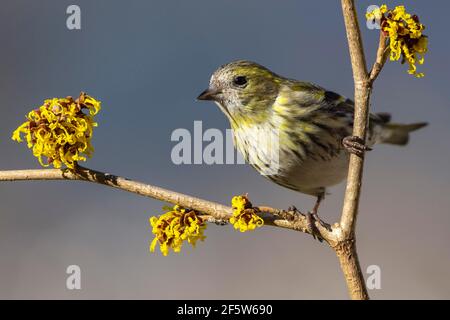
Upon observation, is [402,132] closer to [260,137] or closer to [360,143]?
[260,137]

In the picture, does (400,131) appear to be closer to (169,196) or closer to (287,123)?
(287,123)

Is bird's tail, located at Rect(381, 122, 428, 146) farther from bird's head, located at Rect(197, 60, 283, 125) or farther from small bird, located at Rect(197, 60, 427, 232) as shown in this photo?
bird's head, located at Rect(197, 60, 283, 125)

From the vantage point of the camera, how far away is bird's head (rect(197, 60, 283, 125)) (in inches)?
145

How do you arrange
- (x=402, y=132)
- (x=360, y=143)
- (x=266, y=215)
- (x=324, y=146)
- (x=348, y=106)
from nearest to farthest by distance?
(x=360, y=143)
(x=266, y=215)
(x=324, y=146)
(x=348, y=106)
(x=402, y=132)

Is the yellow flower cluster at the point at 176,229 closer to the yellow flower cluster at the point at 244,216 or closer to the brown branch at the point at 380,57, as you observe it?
the yellow flower cluster at the point at 244,216

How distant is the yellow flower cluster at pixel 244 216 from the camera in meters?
1.92

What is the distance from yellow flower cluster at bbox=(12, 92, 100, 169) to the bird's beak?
1.53m

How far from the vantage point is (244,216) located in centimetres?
194

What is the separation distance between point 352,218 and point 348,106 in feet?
6.59

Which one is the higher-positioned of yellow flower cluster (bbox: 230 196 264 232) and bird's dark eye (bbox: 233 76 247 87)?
bird's dark eye (bbox: 233 76 247 87)

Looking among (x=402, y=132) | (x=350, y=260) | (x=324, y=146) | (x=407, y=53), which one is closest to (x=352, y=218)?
(x=350, y=260)

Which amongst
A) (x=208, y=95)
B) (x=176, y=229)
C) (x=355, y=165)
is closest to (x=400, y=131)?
(x=208, y=95)

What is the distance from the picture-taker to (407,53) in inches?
68.9

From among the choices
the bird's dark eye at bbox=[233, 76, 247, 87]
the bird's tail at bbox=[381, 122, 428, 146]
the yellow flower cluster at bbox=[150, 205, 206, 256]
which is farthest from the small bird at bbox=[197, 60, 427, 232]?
the yellow flower cluster at bbox=[150, 205, 206, 256]
